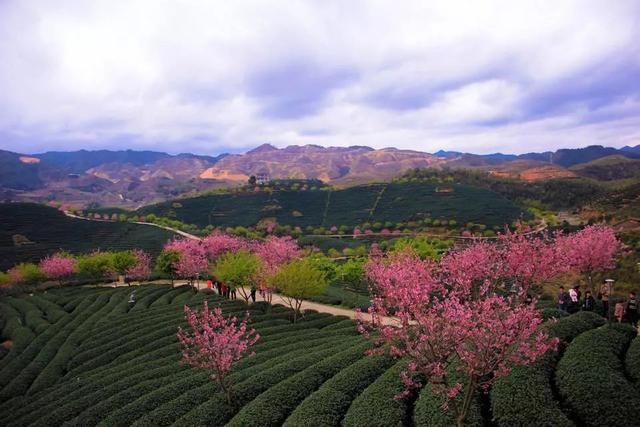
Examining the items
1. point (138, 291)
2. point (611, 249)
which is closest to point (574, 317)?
point (611, 249)

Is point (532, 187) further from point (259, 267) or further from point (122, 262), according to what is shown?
point (122, 262)

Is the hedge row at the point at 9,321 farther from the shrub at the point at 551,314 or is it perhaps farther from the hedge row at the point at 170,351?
the shrub at the point at 551,314

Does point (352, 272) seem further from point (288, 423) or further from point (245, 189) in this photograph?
point (245, 189)

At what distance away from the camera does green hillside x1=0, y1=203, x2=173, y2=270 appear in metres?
85.1

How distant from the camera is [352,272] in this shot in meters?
44.6

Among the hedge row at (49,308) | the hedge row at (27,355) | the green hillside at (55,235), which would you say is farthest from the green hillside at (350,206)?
the hedge row at (27,355)

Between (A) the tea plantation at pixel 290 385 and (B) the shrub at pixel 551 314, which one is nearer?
(A) the tea plantation at pixel 290 385

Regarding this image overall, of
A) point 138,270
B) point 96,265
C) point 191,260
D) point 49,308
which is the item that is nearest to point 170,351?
point 191,260

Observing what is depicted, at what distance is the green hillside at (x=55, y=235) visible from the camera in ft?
279

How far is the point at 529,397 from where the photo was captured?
12.4 meters

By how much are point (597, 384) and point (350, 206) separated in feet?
385

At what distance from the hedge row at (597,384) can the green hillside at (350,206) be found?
87186mm

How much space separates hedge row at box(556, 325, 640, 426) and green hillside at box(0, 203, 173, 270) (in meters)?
80.4

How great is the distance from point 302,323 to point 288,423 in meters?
17.9
